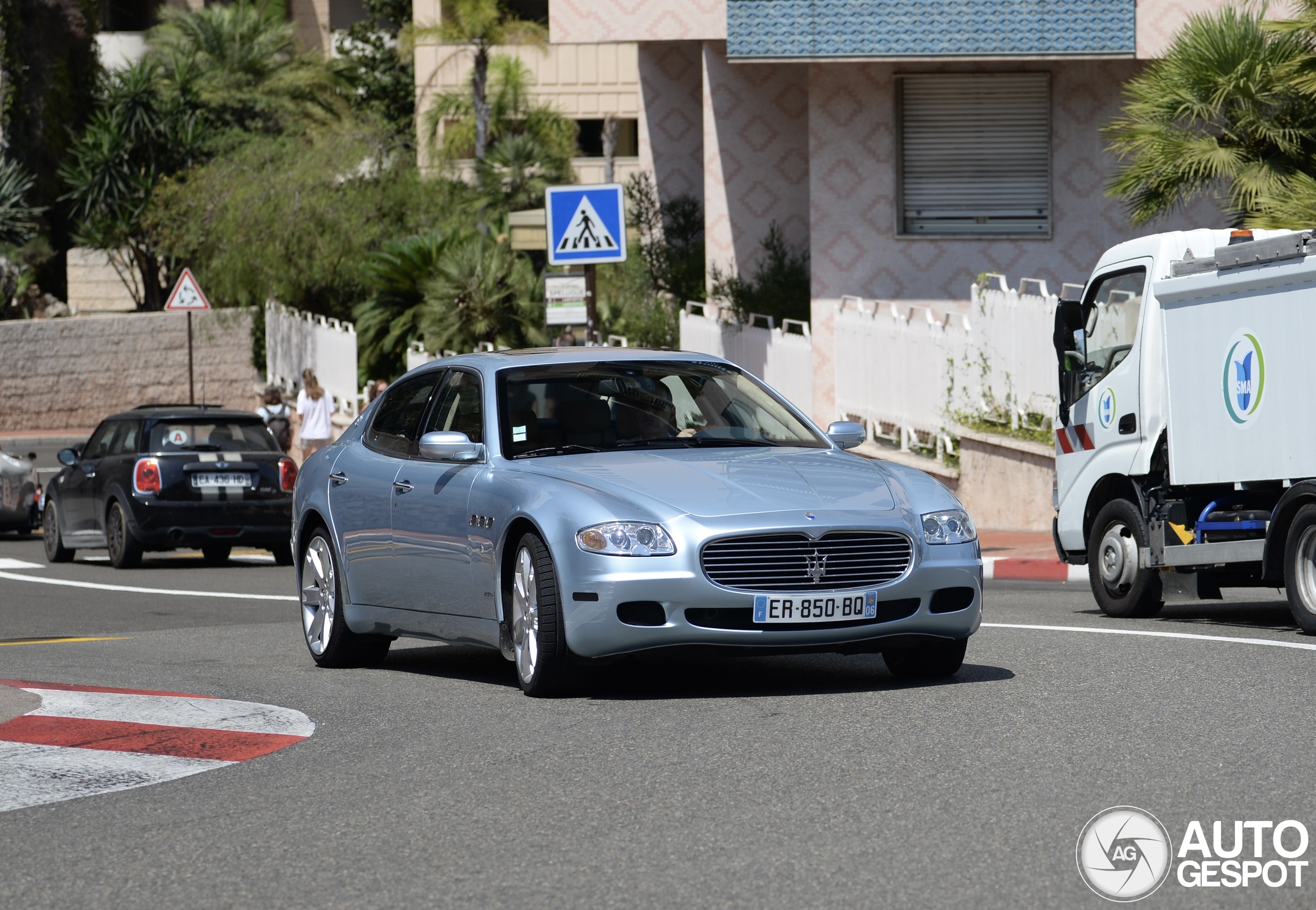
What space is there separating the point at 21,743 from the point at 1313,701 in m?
5.03

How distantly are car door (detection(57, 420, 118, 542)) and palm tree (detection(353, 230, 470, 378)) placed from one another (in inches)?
583

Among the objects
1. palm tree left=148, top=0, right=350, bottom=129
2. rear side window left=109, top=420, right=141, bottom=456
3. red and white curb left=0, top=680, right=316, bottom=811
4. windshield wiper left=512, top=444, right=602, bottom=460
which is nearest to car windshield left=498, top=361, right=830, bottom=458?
windshield wiper left=512, top=444, right=602, bottom=460

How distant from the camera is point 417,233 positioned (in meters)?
40.5

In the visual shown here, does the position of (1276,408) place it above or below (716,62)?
below

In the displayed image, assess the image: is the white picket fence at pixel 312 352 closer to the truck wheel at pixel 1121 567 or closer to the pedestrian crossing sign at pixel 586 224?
the pedestrian crossing sign at pixel 586 224

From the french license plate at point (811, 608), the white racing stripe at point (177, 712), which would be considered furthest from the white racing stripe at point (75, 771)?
→ the french license plate at point (811, 608)

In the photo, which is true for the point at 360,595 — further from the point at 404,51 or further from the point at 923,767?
the point at 404,51

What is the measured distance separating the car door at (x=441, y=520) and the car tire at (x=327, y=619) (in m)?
0.61

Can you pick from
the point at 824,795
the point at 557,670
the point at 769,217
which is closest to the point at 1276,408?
the point at 557,670

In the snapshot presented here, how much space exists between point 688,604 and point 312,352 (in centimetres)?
3049

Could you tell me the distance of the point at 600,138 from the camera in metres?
57.0

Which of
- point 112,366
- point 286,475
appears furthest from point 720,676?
point 112,366

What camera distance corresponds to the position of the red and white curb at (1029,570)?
16250mm

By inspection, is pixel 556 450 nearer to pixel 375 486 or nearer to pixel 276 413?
pixel 375 486
